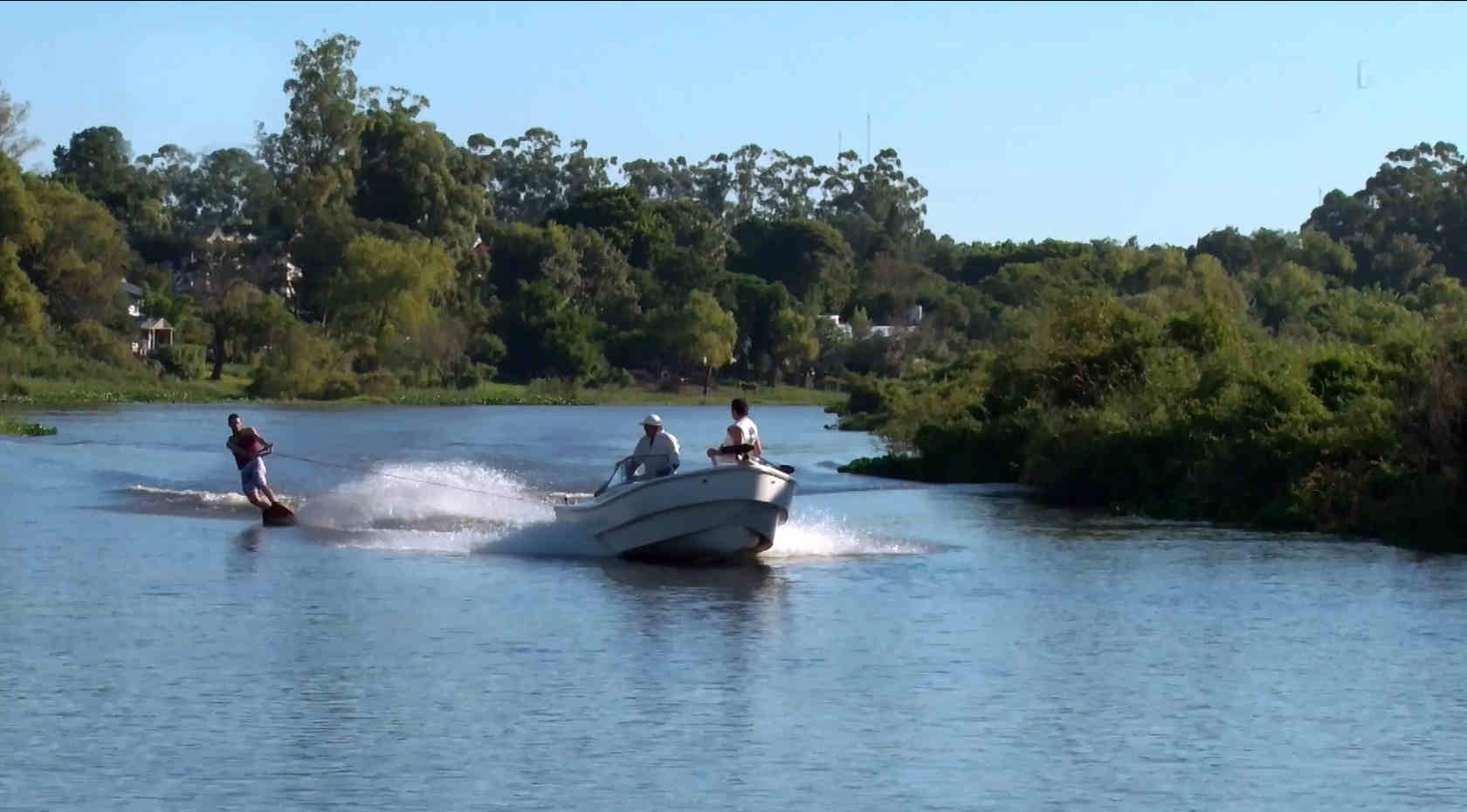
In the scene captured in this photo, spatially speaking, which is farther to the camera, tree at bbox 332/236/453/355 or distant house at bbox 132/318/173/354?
tree at bbox 332/236/453/355

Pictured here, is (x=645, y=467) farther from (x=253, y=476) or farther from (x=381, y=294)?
(x=381, y=294)

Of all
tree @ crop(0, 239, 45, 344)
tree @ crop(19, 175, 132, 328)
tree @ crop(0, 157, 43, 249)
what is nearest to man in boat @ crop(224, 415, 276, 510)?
tree @ crop(0, 239, 45, 344)

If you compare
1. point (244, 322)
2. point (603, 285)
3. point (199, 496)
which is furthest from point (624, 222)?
point (199, 496)

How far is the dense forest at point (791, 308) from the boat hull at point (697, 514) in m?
10.5

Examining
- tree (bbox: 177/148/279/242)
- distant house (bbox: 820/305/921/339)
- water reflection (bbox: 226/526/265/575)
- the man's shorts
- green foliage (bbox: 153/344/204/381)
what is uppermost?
tree (bbox: 177/148/279/242)

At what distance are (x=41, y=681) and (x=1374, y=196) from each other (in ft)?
486

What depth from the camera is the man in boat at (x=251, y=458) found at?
118 ft

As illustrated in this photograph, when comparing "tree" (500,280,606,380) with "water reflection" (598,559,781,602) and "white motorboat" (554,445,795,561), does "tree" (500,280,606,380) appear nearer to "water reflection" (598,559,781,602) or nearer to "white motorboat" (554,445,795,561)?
"white motorboat" (554,445,795,561)

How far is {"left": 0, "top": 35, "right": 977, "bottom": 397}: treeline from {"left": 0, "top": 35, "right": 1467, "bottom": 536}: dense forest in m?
0.21

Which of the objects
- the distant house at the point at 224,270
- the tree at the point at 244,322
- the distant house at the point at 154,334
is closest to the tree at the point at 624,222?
the distant house at the point at 224,270

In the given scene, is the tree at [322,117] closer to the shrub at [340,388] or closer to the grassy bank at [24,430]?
the shrub at [340,388]

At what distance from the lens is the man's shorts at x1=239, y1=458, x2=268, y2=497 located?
36469 mm

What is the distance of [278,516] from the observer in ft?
121

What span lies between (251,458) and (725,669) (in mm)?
17269
